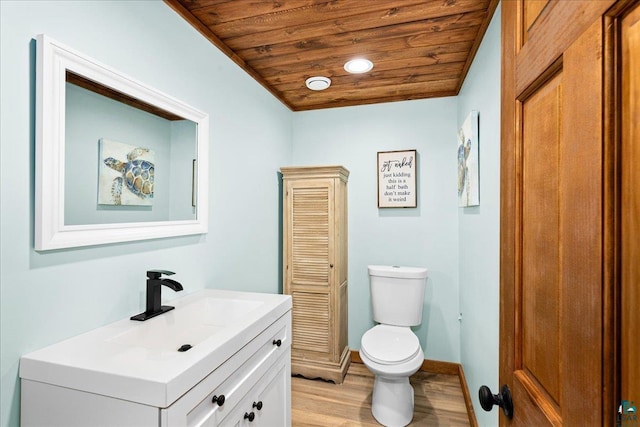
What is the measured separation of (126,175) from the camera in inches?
49.0

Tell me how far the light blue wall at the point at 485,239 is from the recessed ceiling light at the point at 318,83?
999 mm

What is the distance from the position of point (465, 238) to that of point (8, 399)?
2.40 metres

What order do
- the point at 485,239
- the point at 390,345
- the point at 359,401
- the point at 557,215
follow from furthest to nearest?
Answer: 1. the point at 359,401
2. the point at 390,345
3. the point at 485,239
4. the point at 557,215

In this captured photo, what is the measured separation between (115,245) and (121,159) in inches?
13.2

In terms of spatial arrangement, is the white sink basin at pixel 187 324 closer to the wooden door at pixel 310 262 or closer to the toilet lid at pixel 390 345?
the toilet lid at pixel 390 345

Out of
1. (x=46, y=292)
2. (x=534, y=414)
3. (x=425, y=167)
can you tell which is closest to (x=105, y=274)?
(x=46, y=292)

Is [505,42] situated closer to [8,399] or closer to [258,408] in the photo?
[258,408]

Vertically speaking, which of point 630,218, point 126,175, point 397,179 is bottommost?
point 630,218

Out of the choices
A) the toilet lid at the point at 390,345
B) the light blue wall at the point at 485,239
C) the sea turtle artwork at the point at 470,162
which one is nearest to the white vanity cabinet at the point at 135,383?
the toilet lid at the point at 390,345

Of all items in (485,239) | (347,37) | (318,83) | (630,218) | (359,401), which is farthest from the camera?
(318,83)

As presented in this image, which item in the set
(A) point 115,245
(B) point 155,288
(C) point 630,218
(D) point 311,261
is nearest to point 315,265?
(D) point 311,261

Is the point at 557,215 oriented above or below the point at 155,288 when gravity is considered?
above

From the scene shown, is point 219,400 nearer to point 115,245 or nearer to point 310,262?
point 115,245

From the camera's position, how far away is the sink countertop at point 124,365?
0.79 meters
